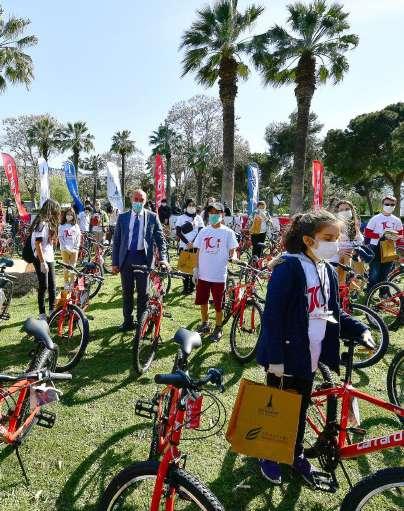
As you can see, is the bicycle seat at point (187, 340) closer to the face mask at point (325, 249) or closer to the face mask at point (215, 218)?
the face mask at point (325, 249)

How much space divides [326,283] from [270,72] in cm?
1691

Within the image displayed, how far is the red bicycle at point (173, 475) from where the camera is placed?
1852 mm

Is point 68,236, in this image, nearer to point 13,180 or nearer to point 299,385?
point 299,385

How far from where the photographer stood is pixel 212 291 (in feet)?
18.3

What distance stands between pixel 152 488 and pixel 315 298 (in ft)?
4.88

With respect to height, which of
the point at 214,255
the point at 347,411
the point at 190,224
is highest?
the point at 190,224

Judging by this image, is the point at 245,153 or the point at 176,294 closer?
the point at 176,294

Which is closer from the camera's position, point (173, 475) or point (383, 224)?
point (173, 475)

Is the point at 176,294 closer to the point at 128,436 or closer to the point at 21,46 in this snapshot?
the point at 128,436

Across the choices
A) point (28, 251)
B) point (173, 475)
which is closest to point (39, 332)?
point (173, 475)

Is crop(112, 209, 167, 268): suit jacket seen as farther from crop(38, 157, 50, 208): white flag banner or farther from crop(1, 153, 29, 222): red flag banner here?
crop(1, 153, 29, 222): red flag banner

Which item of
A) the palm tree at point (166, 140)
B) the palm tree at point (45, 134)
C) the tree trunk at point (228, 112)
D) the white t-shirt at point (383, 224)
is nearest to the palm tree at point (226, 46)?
the tree trunk at point (228, 112)

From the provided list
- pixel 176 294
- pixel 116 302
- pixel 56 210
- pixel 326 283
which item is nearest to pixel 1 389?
pixel 326 283

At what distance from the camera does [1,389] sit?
2645 millimetres
